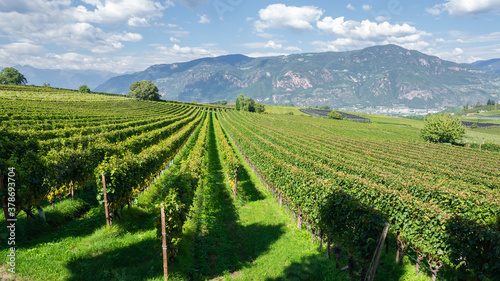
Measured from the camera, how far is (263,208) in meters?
16.2

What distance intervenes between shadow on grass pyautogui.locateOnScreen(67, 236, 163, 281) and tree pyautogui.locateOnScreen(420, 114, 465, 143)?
7254cm

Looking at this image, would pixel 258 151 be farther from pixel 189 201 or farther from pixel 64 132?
pixel 64 132

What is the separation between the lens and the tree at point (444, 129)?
57.5 meters

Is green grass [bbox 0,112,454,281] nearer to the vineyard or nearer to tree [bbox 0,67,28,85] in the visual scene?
the vineyard

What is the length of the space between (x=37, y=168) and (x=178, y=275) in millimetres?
7645

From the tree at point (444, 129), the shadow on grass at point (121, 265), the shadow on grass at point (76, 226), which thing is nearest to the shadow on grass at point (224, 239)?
the shadow on grass at point (121, 265)

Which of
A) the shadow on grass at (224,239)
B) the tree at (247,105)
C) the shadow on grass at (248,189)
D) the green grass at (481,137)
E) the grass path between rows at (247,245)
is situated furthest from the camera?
the tree at (247,105)

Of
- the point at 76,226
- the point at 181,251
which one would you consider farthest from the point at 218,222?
the point at 76,226

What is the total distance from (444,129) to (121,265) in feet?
242

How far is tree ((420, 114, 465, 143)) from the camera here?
57.5 m

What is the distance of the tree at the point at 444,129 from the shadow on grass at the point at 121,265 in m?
72.5

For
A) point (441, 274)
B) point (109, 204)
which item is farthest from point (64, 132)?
point (441, 274)

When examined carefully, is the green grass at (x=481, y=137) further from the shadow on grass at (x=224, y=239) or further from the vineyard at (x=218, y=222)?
the shadow on grass at (x=224, y=239)

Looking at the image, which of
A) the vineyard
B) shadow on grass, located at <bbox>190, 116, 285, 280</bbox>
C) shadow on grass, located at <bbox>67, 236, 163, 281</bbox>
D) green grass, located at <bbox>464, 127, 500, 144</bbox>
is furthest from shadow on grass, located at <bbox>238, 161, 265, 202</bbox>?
green grass, located at <bbox>464, 127, 500, 144</bbox>
